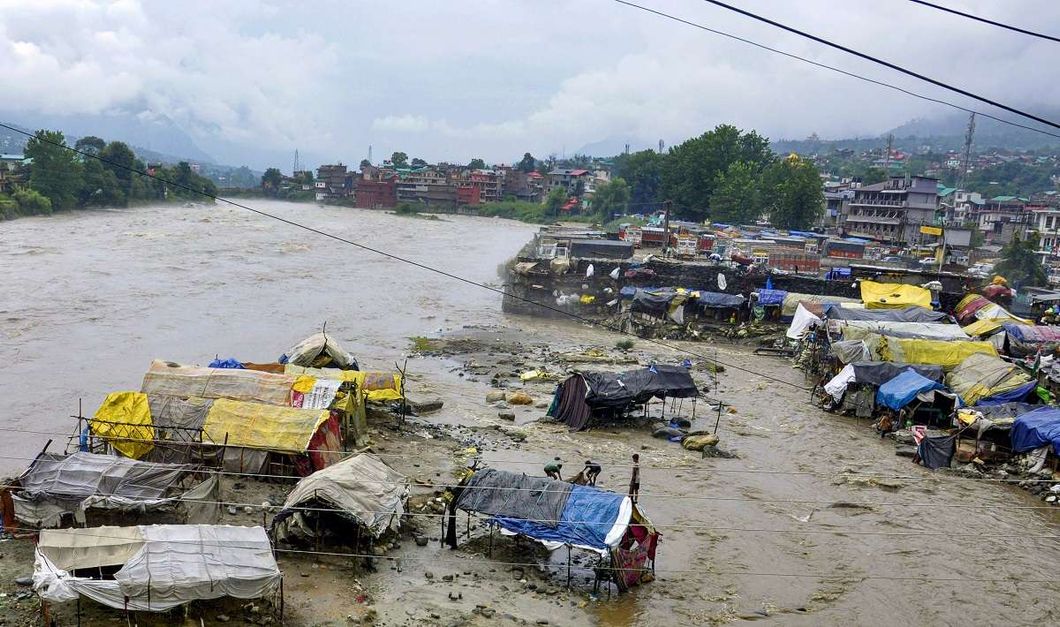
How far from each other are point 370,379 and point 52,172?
44.5 metres

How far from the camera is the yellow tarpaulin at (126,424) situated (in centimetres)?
1106

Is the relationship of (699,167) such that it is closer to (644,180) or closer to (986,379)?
(644,180)

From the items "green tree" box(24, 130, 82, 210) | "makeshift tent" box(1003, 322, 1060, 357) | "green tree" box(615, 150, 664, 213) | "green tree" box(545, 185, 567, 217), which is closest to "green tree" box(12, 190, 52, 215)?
"green tree" box(24, 130, 82, 210)

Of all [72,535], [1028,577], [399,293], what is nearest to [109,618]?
[72,535]

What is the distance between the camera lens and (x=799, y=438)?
617 inches

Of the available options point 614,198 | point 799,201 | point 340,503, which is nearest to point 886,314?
point 340,503

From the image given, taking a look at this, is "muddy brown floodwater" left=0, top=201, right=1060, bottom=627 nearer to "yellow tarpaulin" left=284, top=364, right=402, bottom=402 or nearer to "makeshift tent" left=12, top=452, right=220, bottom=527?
"yellow tarpaulin" left=284, top=364, right=402, bottom=402

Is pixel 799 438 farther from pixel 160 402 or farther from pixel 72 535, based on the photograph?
pixel 72 535

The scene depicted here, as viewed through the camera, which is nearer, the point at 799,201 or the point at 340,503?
the point at 340,503

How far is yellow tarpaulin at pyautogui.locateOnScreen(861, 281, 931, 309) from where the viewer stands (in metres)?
23.4

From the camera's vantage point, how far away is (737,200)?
2071 inches

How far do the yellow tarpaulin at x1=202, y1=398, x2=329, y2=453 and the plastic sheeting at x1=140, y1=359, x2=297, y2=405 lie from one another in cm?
72

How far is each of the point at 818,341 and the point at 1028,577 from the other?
34.3 ft

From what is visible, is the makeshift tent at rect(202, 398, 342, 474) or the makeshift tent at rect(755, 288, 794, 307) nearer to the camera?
the makeshift tent at rect(202, 398, 342, 474)
